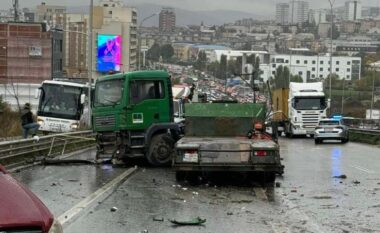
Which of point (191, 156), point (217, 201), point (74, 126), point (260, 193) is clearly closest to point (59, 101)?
point (74, 126)

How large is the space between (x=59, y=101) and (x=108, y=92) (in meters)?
19.6

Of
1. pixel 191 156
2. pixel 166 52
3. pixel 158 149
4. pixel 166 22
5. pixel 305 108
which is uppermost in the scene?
pixel 166 22

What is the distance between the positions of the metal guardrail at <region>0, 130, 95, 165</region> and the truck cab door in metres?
3.43

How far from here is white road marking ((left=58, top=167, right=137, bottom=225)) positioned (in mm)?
10174

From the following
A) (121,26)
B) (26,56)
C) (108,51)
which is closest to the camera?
(108,51)

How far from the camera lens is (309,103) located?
47875mm

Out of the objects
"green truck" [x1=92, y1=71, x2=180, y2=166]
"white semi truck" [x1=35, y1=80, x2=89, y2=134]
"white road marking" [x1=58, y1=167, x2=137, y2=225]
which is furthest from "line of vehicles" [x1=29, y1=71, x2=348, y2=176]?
"white semi truck" [x1=35, y1=80, x2=89, y2=134]

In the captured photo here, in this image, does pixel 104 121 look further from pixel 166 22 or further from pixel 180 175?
pixel 166 22

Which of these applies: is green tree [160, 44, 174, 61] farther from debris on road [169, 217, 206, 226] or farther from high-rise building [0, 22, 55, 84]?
debris on road [169, 217, 206, 226]

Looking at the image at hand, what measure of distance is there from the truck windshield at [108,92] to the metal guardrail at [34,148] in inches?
102

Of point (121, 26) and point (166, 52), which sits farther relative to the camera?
point (121, 26)

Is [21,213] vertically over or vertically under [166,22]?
under

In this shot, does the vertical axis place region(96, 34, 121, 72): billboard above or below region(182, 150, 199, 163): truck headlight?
above

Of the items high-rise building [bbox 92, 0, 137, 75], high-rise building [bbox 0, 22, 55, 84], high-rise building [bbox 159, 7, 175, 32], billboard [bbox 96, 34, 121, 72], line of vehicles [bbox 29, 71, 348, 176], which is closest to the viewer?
line of vehicles [bbox 29, 71, 348, 176]
